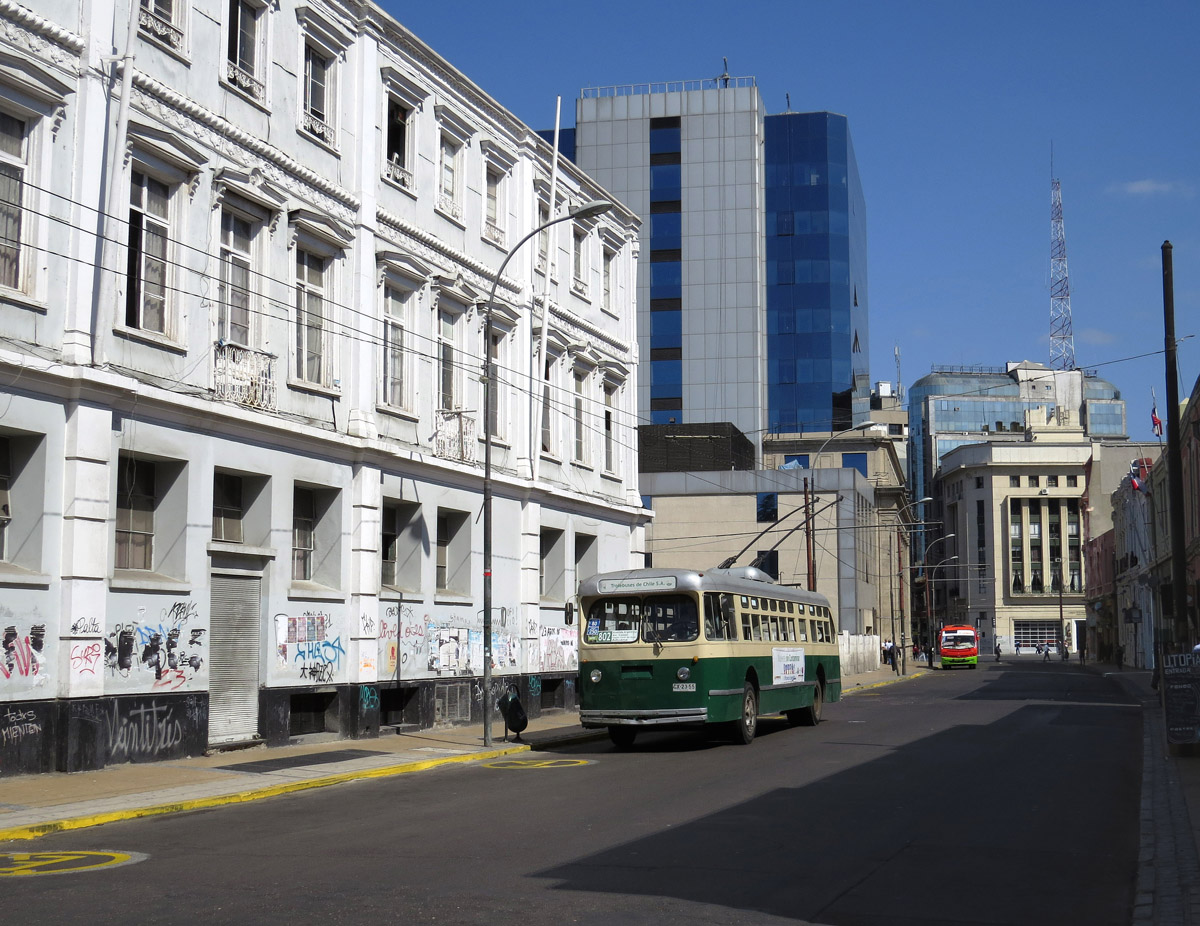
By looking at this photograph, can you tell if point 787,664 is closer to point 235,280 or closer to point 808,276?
point 235,280

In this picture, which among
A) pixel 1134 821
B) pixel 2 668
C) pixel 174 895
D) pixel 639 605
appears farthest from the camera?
pixel 639 605

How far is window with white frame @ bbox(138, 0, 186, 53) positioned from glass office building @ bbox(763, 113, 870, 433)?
80.4 meters

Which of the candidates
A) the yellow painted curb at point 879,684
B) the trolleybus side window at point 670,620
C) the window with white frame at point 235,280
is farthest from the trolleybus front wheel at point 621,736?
the yellow painted curb at point 879,684

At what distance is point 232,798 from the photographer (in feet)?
50.3

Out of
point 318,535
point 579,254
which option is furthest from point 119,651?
point 579,254

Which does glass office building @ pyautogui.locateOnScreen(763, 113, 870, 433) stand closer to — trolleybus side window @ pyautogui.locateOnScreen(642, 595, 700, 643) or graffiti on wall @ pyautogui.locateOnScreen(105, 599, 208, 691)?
trolleybus side window @ pyautogui.locateOnScreen(642, 595, 700, 643)

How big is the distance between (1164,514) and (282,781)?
178 feet

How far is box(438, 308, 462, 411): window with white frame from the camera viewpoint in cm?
2739

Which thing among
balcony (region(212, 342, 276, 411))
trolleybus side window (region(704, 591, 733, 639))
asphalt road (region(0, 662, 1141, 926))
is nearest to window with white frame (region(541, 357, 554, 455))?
trolleybus side window (region(704, 591, 733, 639))

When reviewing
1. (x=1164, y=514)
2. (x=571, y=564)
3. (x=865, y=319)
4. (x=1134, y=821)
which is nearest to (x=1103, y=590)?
(x=865, y=319)

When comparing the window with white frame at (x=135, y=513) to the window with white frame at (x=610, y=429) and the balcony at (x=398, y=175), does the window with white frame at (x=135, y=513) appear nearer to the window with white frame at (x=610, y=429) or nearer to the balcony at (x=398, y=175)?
the balcony at (x=398, y=175)

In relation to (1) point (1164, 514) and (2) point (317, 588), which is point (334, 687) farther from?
(1) point (1164, 514)

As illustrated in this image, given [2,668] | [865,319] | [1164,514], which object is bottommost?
[2,668]

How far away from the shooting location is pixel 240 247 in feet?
70.4
